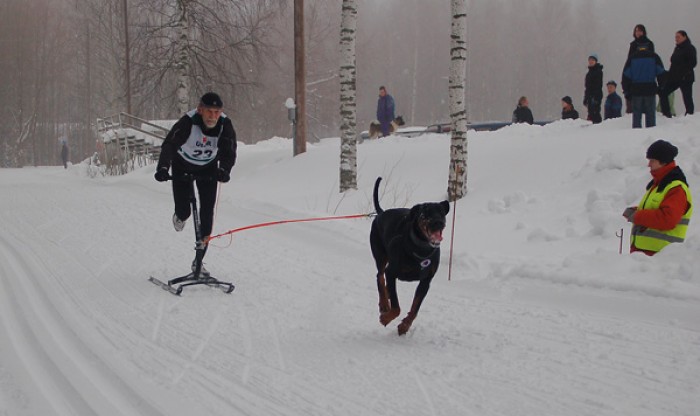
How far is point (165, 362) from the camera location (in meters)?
4.36

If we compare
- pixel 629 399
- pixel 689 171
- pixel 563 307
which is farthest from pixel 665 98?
pixel 629 399

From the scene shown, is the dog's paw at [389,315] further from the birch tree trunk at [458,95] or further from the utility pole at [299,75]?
the utility pole at [299,75]

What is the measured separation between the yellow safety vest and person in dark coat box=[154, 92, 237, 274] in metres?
3.99

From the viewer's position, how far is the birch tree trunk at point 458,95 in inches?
435

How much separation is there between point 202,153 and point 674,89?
980 cm

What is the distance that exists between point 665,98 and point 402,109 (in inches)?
1932

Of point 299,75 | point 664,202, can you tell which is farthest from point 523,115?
point 664,202

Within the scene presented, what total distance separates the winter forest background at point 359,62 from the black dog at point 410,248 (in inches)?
1407

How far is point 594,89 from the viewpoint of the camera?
597 inches

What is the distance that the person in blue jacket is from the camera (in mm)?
20752

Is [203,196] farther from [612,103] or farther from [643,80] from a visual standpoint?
[612,103]

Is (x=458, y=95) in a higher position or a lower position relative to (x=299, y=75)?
lower

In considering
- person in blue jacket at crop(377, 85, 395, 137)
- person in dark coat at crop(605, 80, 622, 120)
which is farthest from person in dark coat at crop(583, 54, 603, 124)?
person in blue jacket at crop(377, 85, 395, 137)

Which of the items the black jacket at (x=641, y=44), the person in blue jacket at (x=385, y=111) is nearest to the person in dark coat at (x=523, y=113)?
the person in blue jacket at (x=385, y=111)
